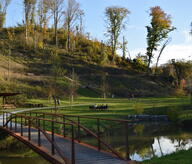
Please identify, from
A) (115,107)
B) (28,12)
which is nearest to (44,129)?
(115,107)

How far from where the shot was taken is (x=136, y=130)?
21.9m

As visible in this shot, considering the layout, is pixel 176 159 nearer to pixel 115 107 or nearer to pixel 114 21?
pixel 115 107

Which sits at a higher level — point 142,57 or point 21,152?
point 142,57

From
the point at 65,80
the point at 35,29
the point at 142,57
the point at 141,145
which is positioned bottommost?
the point at 141,145

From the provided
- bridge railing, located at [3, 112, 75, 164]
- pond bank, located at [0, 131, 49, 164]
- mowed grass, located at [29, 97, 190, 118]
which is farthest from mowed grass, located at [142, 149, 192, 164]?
mowed grass, located at [29, 97, 190, 118]

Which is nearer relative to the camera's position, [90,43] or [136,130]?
[136,130]

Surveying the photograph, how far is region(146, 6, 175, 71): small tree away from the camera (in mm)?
61481

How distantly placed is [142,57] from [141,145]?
49237 mm

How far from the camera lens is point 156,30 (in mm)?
61500

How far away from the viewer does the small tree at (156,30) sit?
61.5 m

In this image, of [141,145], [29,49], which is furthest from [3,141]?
[29,49]

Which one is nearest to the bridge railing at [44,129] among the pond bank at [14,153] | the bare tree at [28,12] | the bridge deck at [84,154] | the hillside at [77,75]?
the bridge deck at [84,154]

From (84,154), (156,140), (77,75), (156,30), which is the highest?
(156,30)

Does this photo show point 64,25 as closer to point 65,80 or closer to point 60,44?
point 60,44
